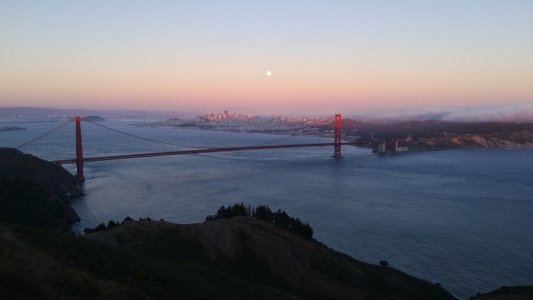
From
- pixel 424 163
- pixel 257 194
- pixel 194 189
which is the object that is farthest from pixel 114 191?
pixel 424 163

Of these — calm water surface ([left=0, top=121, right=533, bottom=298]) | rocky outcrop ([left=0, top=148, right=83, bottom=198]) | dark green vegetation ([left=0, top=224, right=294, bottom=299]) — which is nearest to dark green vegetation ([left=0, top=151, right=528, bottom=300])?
dark green vegetation ([left=0, top=224, right=294, bottom=299])

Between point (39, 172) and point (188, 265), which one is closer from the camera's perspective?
point (188, 265)

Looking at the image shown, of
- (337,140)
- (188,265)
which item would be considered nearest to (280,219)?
(188,265)

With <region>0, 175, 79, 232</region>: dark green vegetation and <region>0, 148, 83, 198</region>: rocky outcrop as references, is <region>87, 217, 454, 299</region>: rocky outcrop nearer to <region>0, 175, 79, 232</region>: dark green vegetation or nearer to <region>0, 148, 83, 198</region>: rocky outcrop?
<region>0, 175, 79, 232</region>: dark green vegetation

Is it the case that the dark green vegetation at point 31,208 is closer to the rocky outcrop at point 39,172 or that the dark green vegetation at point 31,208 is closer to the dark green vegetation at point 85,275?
the rocky outcrop at point 39,172

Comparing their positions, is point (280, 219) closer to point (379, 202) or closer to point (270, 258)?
point (270, 258)
